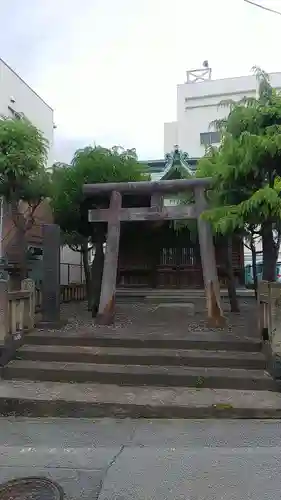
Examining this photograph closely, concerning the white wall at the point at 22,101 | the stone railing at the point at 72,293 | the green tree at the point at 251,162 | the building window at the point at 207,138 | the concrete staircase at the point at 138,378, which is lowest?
the concrete staircase at the point at 138,378

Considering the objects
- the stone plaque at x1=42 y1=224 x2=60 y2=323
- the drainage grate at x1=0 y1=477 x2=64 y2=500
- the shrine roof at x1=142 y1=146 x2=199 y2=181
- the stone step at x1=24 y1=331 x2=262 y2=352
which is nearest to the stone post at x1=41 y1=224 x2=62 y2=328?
the stone plaque at x1=42 y1=224 x2=60 y2=323

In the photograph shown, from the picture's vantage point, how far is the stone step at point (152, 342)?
6867 millimetres

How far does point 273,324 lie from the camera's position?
616 centimetres

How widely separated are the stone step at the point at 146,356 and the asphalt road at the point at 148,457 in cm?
145

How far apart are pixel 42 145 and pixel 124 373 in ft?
21.9

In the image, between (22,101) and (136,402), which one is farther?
(22,101)

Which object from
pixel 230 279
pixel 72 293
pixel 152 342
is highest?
pixel 230 279

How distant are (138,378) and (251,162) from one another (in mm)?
3517

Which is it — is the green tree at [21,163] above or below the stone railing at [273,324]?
above

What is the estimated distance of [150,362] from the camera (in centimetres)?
648

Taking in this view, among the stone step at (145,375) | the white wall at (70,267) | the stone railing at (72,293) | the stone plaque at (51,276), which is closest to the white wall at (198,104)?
the white wall at (70,267)

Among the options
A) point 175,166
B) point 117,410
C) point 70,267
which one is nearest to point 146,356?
point 117,410

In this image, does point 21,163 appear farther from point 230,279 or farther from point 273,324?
point 273,324

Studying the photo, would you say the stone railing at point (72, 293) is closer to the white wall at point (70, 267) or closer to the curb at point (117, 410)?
the white wall at point (70, 267)
